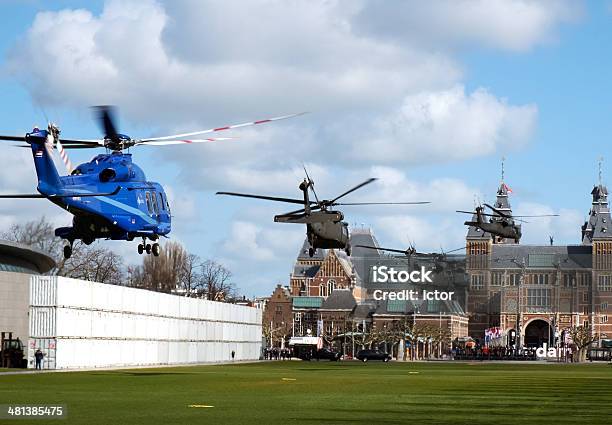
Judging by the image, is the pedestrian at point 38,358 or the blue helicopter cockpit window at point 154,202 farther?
the pedestrian at point 38,358

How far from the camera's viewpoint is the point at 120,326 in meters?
97.1

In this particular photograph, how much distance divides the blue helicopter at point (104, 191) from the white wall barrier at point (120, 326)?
3531cm

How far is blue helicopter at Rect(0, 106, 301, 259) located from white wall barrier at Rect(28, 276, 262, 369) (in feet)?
116

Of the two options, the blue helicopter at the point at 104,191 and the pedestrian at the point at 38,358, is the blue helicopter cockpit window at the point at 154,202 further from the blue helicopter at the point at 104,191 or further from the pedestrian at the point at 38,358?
the pedestrian at the point at 38,358

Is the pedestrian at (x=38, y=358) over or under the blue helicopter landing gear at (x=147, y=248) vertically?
under

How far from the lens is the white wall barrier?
Result: 85.9m

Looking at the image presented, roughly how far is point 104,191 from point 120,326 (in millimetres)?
50639

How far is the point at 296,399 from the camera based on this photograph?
42375 millimetres

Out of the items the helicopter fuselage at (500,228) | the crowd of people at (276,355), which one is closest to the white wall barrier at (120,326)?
the helicopter fuselage at (500,228)

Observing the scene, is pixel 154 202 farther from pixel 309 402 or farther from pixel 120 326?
pixel 120 326

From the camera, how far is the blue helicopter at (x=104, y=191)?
144 feet

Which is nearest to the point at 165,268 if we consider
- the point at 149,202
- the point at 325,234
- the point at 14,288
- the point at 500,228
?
the point at 14,288

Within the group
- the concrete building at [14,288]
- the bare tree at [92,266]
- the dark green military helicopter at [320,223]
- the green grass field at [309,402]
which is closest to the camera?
the green grass field at [309,402]

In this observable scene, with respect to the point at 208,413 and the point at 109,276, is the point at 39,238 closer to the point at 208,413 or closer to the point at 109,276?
the point at 109,276
